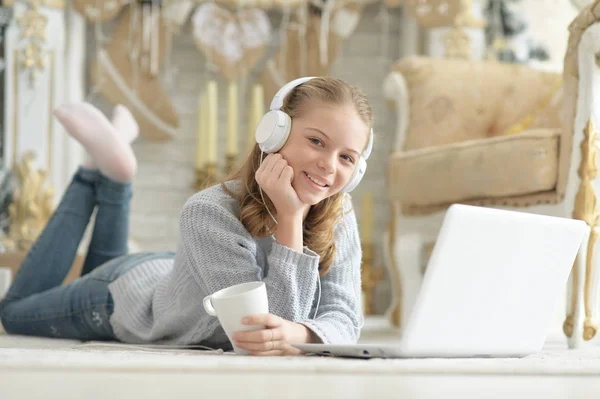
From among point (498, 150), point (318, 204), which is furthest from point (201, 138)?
point (318, 204)

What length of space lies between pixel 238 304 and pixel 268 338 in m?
0.06

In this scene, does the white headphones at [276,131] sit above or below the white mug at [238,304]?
above

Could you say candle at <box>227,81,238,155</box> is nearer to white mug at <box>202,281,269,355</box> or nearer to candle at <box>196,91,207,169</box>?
candle at <box>196,91,207,169</box>

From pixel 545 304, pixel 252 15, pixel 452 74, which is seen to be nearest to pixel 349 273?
pixel 545 304

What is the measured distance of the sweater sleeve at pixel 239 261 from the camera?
3.75 feet

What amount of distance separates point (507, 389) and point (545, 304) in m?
0.35

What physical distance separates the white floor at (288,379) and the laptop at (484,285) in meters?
0.06

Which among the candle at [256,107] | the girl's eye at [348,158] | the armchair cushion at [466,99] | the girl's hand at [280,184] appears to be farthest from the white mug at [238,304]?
the candle at [256,107]

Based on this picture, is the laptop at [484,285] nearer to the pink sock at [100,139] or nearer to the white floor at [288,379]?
the white floor at [288,379]

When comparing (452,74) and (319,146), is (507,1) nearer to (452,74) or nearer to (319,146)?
(452,74)

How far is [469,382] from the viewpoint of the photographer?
739 millimetres

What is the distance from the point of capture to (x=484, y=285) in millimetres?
911

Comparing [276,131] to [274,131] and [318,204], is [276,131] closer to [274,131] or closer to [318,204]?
[274,131]

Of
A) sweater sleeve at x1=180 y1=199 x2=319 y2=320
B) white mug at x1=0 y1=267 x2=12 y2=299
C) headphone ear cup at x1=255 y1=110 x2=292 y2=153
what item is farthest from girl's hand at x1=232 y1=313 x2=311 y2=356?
white mug at x1=0 y1=267 x2=12 y2=299
